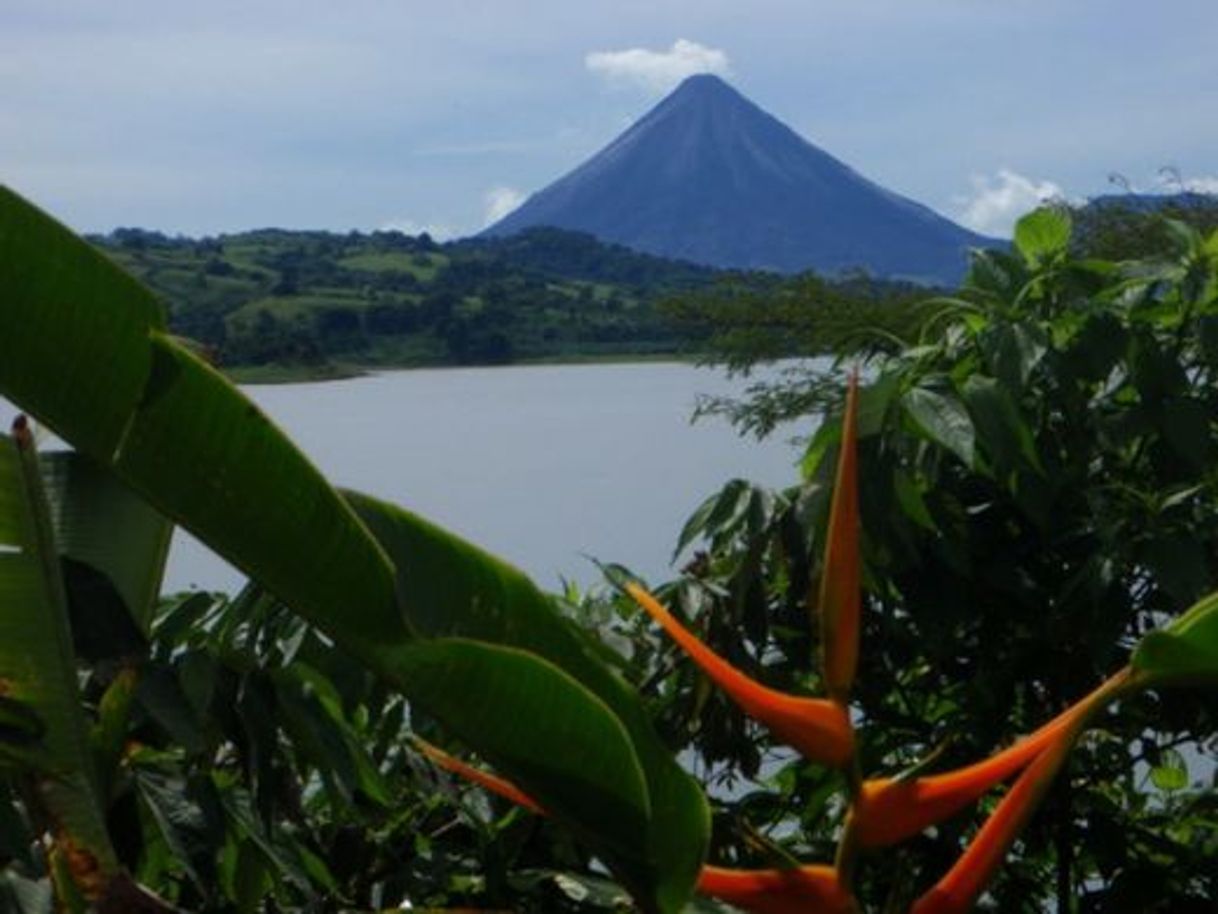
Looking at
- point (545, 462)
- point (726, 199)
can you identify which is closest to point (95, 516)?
point (545, 462)

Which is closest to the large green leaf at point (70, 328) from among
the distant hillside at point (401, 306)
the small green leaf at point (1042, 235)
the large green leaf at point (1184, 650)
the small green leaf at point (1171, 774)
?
the large green leaf at point (1184, 650)

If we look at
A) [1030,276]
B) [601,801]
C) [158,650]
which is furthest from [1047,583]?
[601,801]

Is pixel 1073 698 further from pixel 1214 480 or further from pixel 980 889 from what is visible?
pixel 980 889

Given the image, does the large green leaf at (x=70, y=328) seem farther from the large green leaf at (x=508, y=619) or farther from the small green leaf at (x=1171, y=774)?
the small green leaf at (x=1171, y=774)

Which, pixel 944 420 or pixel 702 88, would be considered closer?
pixel 944 420

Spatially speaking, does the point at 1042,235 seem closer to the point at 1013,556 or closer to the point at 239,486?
the point at 1013,556

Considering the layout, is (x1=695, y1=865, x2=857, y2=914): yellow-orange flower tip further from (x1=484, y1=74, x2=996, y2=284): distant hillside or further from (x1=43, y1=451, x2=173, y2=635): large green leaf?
(x1=484, y1=74, x2=996, y2=284): distant hillside
